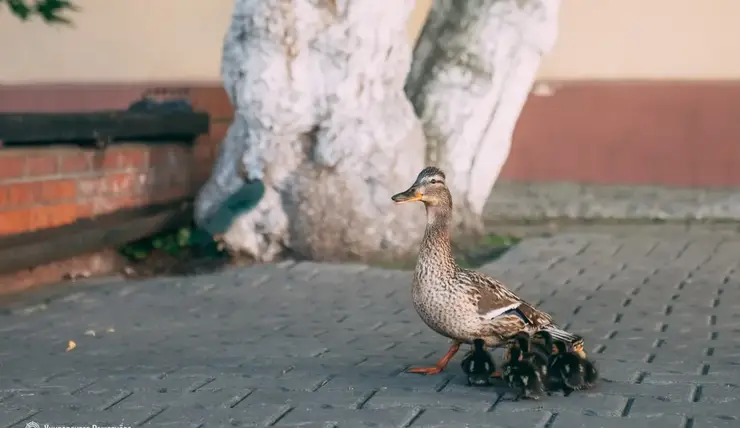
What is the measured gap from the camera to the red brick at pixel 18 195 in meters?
8.00

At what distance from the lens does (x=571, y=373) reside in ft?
17.4

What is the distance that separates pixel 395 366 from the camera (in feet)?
19.9

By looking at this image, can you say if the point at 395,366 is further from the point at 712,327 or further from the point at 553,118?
the point at 553,118

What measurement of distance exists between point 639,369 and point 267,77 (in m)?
4.18

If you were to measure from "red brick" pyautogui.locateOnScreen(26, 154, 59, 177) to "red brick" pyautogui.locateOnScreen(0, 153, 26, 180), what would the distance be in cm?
7

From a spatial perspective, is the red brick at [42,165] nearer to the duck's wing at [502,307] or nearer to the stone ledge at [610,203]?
the duck's wing at [502,307]

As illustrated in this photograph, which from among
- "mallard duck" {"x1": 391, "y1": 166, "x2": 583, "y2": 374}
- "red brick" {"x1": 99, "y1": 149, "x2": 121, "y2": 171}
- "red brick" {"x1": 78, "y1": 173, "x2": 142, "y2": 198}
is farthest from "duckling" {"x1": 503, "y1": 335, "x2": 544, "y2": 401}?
"red brick" {"x1": 99, "y1": 149, "x2": 121, "y2": 171}

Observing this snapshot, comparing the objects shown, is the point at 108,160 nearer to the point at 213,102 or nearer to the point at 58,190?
the point at 58,190

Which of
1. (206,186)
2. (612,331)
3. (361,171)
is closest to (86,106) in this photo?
(206,186)

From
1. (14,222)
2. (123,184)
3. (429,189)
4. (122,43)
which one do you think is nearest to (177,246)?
(123,184)

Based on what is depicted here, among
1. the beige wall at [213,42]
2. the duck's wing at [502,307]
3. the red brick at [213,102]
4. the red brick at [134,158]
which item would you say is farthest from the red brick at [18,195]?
the beige wall at [213,42]

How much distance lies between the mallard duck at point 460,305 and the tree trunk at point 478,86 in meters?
4.10

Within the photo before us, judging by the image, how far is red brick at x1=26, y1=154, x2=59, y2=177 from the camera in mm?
8250

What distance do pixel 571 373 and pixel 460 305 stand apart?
620 mm
